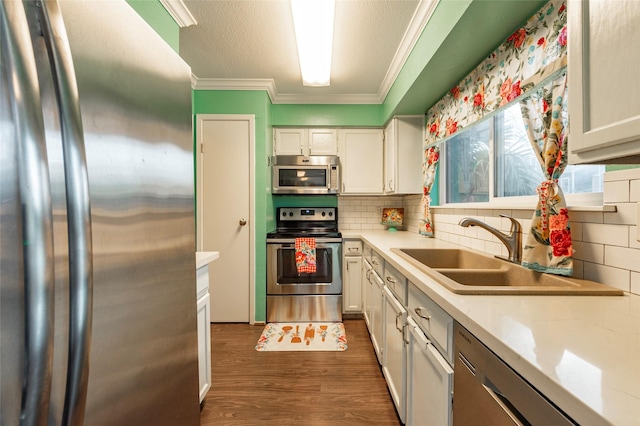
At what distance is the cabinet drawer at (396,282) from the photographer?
1.37 m

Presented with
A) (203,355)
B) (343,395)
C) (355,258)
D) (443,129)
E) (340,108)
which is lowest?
(343,395)

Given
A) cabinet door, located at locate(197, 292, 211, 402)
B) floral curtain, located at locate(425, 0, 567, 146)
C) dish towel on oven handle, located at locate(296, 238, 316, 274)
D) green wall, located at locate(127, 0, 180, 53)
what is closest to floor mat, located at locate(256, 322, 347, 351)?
dish towel on oven handle, located at locate(296, 238, 316, 274)

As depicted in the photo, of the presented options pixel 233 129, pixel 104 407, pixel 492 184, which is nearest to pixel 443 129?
pixel 492 184

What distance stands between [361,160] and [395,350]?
7.07ft

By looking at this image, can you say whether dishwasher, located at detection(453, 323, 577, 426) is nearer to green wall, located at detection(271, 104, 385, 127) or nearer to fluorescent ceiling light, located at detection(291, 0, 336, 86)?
fluorescent ceiling light, located at detection(291, 0, 336, 86)

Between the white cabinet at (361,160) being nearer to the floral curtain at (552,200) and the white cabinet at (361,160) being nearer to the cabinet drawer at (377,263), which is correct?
the cabinet drawer at (377,263)

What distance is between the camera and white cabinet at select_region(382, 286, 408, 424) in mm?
1372

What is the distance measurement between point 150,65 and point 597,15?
1053 mm

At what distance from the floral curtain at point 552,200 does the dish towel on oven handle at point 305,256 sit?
6.00 feet

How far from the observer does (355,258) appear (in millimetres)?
2818

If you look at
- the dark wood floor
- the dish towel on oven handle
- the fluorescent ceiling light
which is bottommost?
the dark wood floor

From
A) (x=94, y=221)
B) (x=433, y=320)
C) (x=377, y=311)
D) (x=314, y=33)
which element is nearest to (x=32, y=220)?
(x=94, y=221)

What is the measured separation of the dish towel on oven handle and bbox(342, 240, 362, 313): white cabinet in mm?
324

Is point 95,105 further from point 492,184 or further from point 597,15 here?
point 492,184
